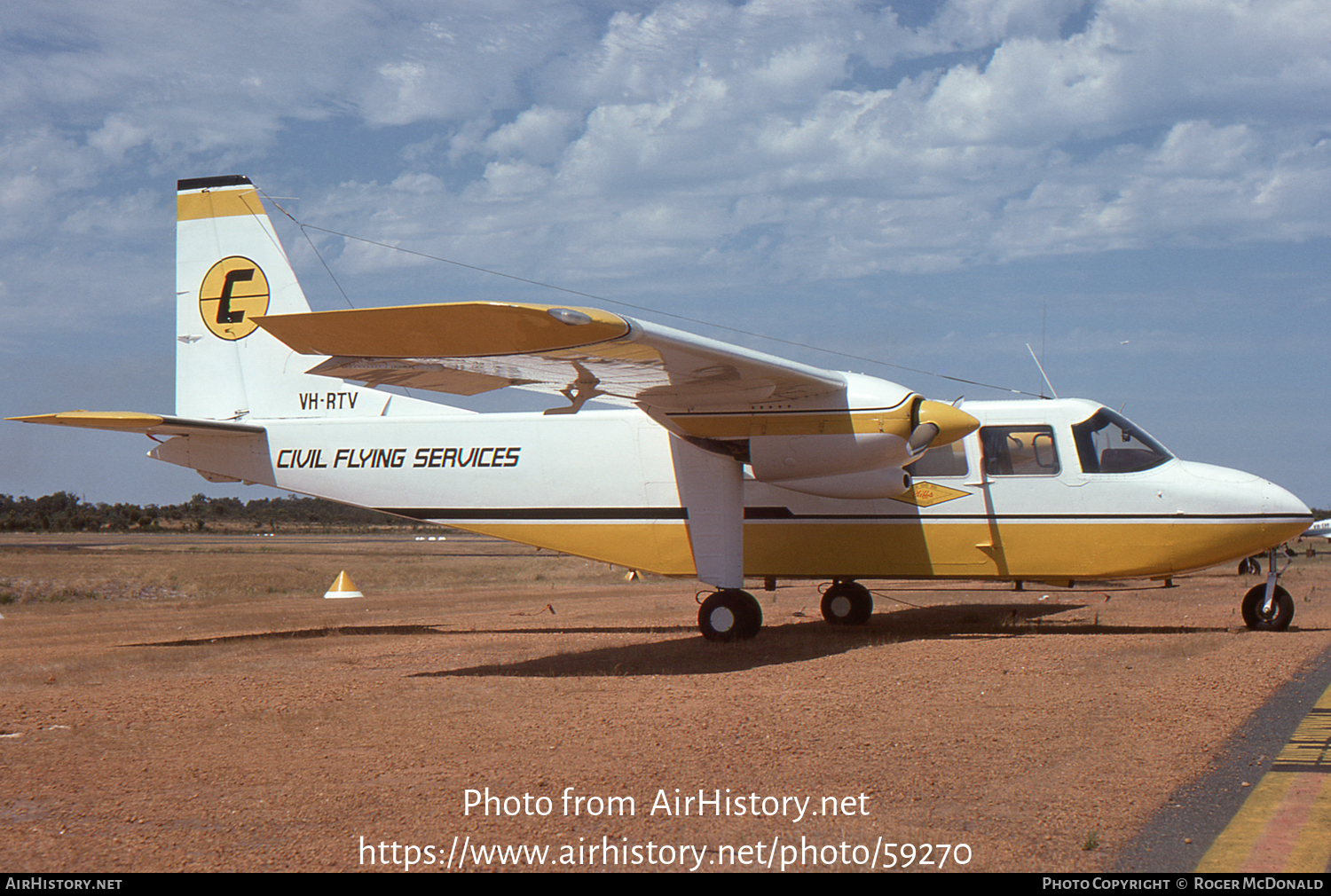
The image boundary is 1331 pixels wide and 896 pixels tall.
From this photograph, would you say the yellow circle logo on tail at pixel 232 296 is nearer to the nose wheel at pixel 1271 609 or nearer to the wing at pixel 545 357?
the wing at pixel 545 357

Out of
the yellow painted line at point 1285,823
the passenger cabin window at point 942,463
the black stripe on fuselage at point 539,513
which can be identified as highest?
the passenger cabin window at point 942,463

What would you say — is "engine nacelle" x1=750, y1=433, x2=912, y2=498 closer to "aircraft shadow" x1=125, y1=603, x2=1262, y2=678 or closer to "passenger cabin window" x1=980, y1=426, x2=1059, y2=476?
"passenger cabin window" x1=980, y1=426, x2=1059, y2=476

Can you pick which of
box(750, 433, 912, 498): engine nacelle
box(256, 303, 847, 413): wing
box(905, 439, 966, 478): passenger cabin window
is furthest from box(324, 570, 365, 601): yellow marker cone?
box(905, 439, 966, 478): passenger cabin window

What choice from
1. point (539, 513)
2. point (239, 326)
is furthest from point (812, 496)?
point (239, 326)

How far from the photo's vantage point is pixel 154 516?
9669cm

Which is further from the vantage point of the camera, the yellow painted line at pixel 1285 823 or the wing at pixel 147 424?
the wing at pixel 147 424

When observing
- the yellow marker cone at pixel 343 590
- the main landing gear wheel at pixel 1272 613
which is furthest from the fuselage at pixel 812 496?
the yellow marker cone at pixel 343 590

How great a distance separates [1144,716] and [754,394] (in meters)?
5.39

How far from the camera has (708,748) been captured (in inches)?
247

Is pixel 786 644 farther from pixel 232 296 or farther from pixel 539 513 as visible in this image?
pixel 232 296

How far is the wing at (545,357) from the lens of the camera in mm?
7824

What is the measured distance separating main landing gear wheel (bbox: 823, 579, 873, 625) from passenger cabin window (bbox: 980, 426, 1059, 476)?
2.81 metres

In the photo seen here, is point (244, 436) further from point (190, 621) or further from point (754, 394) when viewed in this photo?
point (754, 394)

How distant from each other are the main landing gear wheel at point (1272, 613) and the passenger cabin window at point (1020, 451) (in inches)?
114
